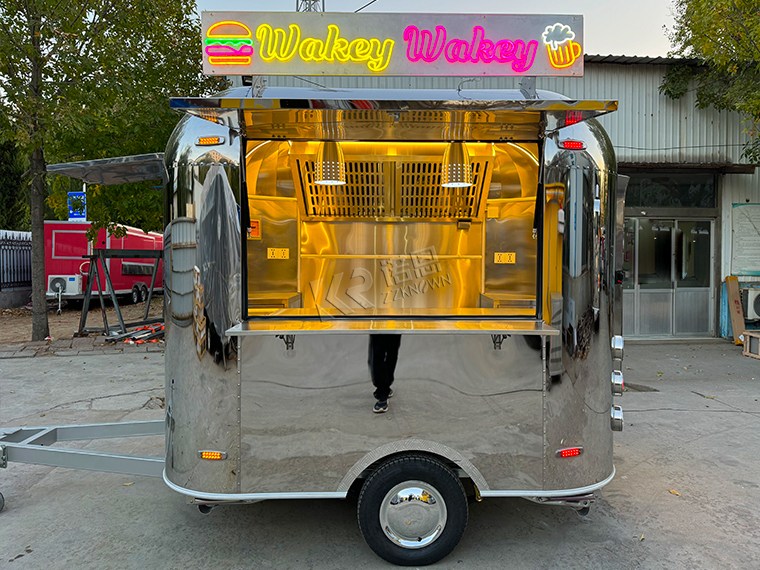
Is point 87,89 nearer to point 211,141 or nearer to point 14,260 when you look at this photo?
point 211,141

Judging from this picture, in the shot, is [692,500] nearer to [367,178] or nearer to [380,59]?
[367,178]

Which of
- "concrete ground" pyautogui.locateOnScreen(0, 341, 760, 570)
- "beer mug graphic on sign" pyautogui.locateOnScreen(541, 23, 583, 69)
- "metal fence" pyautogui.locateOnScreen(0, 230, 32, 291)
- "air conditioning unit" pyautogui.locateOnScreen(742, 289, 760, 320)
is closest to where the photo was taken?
"beer mug graphic on sign" pyautogui.locateOnScreen(541, 23, 583, 69)

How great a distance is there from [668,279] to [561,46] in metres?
8.71

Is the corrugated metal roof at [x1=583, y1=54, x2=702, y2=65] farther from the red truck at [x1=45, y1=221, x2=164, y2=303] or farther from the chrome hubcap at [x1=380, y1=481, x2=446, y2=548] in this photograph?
the red truck at [x1=45, y1=221, x2=164, y2=303]

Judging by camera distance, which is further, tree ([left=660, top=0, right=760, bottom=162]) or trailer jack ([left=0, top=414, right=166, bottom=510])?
tree ([left=660, top=0, right=760, bottom=162])

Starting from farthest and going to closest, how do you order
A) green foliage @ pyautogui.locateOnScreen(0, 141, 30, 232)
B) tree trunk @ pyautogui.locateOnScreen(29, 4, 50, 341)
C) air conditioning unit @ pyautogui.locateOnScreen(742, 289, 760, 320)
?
1. green foliage @ pyautogui.locateOnScreen(0, 141, 30, 232)
2. air conditioning unit @ pyautogui.locateOnScreen(742, 289, 760, 320)
3. tree trunk @ pyautogui.locateOnScreen(29, 4, 50, 341)

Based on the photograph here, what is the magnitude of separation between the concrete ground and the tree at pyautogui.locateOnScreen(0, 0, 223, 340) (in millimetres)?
6146

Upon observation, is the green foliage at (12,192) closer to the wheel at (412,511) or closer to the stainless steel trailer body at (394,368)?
the stainless steel trailer body at (394,368)

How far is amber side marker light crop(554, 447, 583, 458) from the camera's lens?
9.61ft

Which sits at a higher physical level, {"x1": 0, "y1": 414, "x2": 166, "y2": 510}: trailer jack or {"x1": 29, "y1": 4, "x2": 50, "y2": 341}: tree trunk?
{"x1": 29, "y1": 4, "x2": 50, "y2": 341}: tree trunk

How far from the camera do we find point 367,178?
380 cm

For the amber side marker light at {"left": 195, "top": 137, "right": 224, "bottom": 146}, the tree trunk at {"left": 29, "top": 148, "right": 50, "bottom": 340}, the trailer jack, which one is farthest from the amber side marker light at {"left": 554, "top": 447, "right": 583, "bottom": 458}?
the tree trunk at {"left": 29, "top": 148, "right": 50, "bottom": 340}

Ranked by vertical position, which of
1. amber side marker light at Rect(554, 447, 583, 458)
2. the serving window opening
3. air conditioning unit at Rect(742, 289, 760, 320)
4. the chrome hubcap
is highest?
the serving window opening

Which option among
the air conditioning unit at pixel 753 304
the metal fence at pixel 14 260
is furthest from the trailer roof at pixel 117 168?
the metal fence at pixel 14 260
